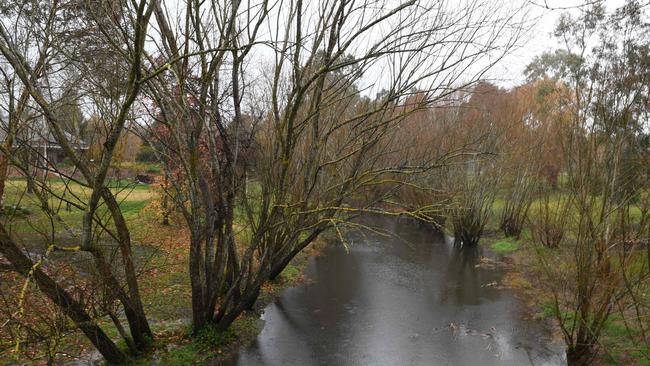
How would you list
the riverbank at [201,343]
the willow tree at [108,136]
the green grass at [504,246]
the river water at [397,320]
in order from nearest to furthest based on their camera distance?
the willow tree at [108,136] → the riverbank at [201,343] → the river water at [397,320] → the green grass at [504,246]

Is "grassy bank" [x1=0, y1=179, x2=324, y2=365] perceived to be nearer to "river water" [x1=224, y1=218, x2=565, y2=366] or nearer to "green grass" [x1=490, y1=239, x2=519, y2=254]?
"river water" [x1=224, y1=218, x2=565, y2=366]

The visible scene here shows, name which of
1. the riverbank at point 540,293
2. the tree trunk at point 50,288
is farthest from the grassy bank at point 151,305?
the riverbank at point 540,293

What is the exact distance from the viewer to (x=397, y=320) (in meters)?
9.89

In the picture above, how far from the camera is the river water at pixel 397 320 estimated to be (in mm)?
8102

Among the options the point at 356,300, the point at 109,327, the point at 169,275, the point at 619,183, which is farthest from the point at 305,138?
the point at 619,183

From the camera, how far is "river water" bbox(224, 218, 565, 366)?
8.10 metres

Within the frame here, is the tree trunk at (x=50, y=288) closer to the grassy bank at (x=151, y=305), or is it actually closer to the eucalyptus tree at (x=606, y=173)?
the grassy bank at (x=151, y=305)

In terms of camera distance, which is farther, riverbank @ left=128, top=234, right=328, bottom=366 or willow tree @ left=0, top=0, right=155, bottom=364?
riverbank @ left=128, top=234, right=328, bottom=366

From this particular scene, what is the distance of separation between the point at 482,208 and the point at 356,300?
916 cm

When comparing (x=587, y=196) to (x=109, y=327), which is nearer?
(x=587, y=196)

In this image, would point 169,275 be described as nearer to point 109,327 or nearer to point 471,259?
point 109,327

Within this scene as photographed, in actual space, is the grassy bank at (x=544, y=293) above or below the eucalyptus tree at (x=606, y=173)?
below

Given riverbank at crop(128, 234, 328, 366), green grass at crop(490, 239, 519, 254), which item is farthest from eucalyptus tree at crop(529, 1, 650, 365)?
green grass at crop(490, 239, 519, 254)

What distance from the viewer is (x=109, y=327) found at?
7867 millimetres
